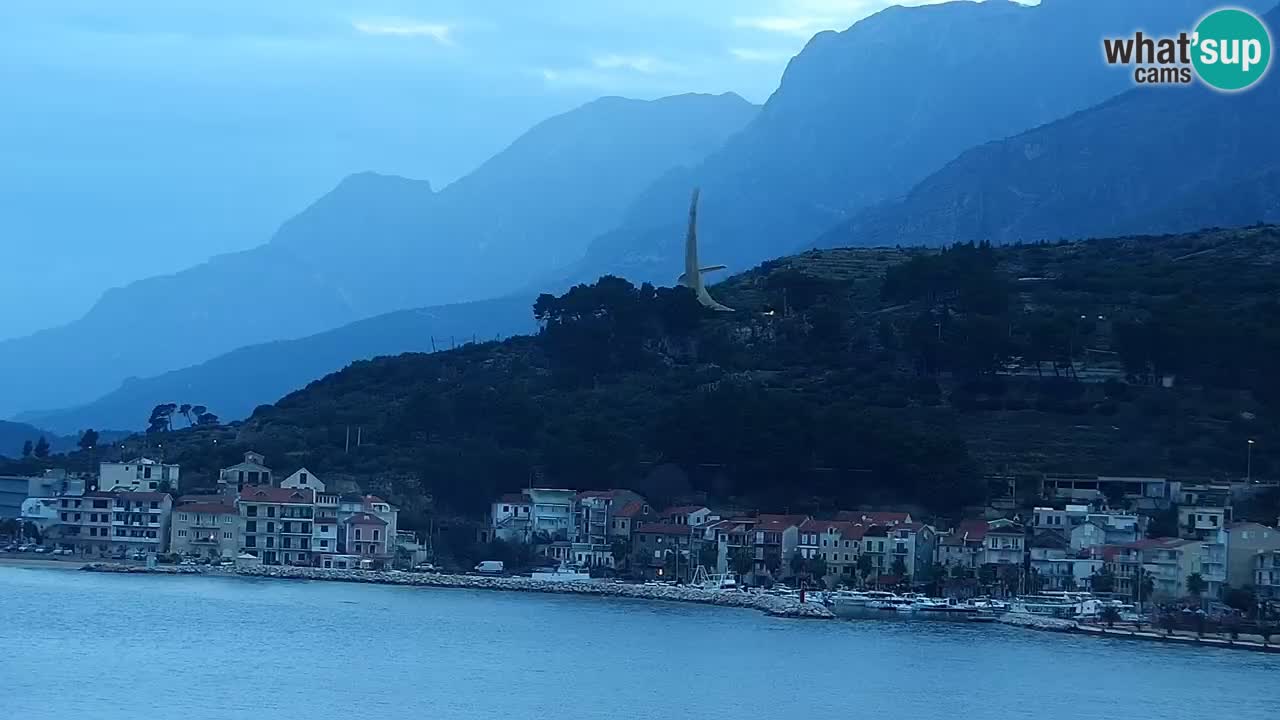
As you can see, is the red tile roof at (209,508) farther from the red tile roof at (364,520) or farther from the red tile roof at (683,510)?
the red tile roof at (683,510)

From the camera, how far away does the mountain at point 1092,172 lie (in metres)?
→ 142

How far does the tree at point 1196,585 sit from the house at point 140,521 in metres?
30.2

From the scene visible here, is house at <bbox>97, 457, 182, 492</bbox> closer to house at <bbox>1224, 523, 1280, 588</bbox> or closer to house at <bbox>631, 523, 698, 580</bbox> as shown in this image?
house at <bbox>631, 523, 698, 580</bbox>

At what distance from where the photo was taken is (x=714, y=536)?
64125 millimetres

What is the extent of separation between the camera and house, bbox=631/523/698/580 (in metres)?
Result: 64.8

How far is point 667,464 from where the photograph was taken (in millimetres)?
68875

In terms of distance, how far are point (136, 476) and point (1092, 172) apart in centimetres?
8903

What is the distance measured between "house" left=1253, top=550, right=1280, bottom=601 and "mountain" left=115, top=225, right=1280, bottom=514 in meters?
8.20

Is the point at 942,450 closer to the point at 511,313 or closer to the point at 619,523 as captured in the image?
the point at 619,523

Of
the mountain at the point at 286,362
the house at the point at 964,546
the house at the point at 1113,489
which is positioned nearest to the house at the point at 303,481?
the house at the point at 964,546

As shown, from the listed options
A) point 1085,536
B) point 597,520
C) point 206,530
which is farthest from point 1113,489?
point 206,530

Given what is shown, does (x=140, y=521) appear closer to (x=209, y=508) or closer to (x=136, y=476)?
(x=136, y=476)

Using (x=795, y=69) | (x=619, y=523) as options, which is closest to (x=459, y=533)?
(x=619, y=523)

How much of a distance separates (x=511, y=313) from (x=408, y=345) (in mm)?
7674
